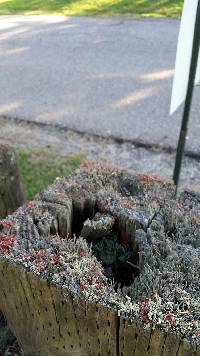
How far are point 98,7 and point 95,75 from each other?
12.5 ft

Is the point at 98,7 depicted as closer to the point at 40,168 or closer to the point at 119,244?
the point at 40,168

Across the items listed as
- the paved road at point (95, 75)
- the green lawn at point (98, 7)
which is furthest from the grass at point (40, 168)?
the green lawn at point (98, 7)

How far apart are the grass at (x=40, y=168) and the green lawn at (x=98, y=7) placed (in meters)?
5.63

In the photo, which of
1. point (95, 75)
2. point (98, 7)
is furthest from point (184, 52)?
point (98, 7)

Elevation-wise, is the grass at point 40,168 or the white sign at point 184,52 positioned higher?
the white sign at point 184,52

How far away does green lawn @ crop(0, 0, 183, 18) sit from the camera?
30.7 ft

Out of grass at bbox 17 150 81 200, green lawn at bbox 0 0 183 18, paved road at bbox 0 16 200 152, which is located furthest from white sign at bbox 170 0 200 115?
green lawn at bbox 0 0 183 18

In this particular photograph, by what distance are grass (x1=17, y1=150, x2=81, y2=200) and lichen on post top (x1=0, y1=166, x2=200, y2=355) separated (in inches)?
80.0

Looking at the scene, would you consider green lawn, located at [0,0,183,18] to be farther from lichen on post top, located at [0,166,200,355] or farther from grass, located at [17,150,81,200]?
lichen on post top, located at [0,166,200,355]

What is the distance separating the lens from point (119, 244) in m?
2.13

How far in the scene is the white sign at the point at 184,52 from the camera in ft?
6.97

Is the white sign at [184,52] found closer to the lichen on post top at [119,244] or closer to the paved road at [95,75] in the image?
the lichen on post top at [119,244]

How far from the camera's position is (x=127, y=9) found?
31.5 feet

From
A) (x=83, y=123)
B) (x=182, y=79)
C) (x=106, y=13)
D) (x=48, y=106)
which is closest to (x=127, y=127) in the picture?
(x=83, y=123)
